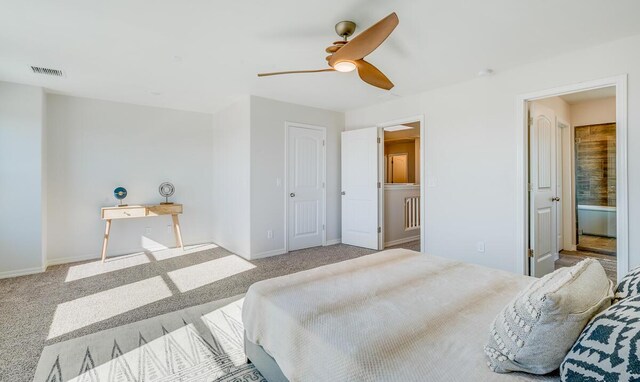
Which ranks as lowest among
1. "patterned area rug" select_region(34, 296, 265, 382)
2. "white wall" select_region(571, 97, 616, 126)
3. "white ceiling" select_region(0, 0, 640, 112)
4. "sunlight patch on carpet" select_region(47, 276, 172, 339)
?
"patterned area rug" select_region(34, 296, 265, 382)

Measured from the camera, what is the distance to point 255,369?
1.82m

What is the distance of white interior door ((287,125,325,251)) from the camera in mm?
4816

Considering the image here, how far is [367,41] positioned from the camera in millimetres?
2059

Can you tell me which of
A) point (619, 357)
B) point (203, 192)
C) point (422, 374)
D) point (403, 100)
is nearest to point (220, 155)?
point (203, 192)

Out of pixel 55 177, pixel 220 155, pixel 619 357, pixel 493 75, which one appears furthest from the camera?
pixel 220 155

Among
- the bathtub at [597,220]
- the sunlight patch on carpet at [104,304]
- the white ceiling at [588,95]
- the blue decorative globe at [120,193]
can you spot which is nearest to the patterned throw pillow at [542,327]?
the sunlight patch on carpet at [104,304]

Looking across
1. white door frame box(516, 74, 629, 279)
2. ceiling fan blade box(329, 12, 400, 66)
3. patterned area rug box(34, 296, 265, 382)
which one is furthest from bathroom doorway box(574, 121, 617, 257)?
patterned area rug box(34, 296, 265, 382)

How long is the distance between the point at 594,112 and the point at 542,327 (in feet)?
18.0

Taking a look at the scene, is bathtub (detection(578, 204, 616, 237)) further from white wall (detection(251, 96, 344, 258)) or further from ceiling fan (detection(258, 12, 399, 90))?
white wall (detection(251, 96, 344, 258))

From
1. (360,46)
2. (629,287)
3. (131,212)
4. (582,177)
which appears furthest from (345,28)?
(582,177)

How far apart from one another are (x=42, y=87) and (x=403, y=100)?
15.8 ft

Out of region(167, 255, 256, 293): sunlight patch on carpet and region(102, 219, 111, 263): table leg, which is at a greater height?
region(102, 219, 111, 263): table leg

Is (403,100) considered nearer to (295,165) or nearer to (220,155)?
(295,165)

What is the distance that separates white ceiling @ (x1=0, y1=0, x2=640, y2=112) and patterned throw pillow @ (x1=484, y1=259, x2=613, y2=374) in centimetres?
203
